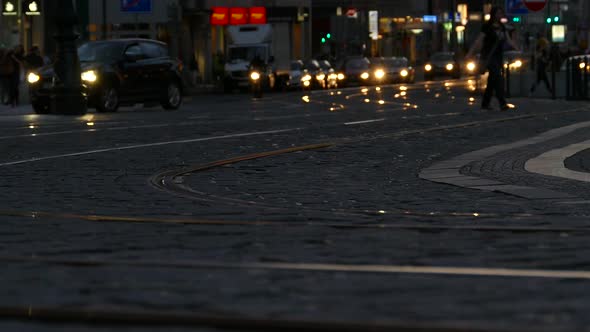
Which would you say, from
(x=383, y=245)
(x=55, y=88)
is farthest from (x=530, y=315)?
(x=55, y=88)

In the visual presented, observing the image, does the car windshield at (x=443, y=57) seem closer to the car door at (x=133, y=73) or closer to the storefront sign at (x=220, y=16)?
the storefront sign at (x=220, y=16)

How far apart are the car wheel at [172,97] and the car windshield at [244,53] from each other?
30417 mm

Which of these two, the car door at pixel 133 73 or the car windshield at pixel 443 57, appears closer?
the car door at pixel 133 73

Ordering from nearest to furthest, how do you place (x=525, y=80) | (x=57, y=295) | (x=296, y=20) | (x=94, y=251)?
(x=57, y=295), (x=94, y=251), (x=525, y=80), (x=296, y=20)

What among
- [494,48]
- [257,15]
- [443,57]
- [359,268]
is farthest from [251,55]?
[359,268]

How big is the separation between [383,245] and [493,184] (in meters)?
4.10

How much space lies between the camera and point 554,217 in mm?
9664

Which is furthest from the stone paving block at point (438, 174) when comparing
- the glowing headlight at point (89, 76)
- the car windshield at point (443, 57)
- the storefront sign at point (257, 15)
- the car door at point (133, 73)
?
the car windshield at point (443, 57)

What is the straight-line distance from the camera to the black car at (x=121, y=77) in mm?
32062

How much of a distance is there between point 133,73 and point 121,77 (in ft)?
1.43

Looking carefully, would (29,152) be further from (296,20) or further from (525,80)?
(296,20)

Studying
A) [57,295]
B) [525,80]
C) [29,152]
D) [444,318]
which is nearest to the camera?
[444,318]

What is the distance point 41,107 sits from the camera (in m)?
31.8

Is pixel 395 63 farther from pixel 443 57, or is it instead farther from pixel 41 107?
pixel 41 107
